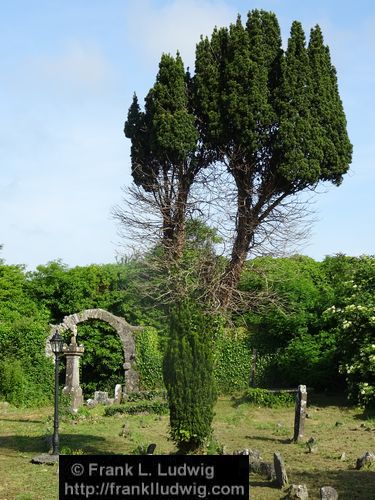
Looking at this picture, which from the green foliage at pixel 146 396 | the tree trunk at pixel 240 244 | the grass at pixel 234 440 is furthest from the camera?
the tree trunk at pixel 240 244

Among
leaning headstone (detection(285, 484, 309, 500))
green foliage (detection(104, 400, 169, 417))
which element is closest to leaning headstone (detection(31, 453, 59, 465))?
leaning headstone (detection(285, 484, 309, 500))

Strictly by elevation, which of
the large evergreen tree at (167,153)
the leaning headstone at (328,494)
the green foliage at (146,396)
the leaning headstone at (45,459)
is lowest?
the leaning headstone at (45,459)

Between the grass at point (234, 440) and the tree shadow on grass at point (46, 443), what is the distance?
2 centimetres

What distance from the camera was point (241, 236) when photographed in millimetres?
30000

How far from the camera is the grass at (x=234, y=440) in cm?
1237

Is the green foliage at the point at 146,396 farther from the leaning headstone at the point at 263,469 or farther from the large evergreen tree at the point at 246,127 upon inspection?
the leaning headstone at the point at 263,469

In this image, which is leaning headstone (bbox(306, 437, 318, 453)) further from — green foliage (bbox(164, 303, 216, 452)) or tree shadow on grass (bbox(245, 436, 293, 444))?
green foliage (bbox(164, 303, 216, 452))

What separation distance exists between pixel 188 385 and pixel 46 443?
4605 millimetres

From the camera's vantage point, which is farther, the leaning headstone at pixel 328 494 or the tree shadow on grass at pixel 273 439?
the tree shadow on grass at pixel 273 439

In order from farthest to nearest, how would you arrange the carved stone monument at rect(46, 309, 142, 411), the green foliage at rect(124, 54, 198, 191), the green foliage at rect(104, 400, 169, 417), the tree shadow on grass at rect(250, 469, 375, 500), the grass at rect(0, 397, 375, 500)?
1. the green foliage at rect(124, 54, 198, 191)
2. the carved stone monument at rect(46, 309, 142, 411)
3. the green foliage at rect(104, 400, 169, 417)
4. the grass at rect(0, 397, 375, 500)
5. the tree shadow on grass at rect(250, 469, 375, 500)

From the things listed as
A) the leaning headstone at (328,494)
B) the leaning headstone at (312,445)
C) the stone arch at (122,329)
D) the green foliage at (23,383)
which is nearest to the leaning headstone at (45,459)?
the leaning headstone at (312,445)

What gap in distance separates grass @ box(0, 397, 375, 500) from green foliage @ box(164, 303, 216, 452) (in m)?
1.55

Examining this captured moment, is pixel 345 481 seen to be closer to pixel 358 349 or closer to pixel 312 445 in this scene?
pixel 312 445

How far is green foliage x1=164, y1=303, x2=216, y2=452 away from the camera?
13711 millimetres
